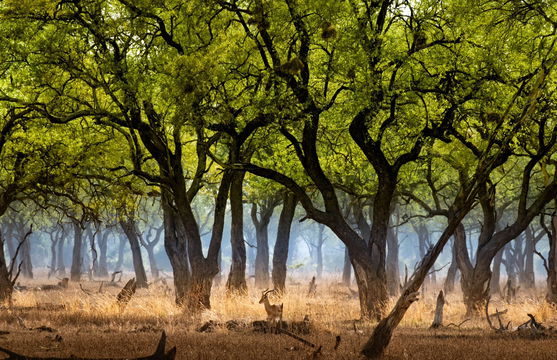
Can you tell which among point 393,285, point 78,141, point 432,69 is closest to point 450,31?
point 432,69

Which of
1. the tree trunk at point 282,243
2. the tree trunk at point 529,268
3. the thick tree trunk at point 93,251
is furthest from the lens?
the tree trunk at point 529,268

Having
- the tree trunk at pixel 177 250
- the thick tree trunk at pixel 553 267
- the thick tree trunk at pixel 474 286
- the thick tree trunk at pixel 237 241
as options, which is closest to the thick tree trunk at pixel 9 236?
the thick tree trunk at pixel 237 241

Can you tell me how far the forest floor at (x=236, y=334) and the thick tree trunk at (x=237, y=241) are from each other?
3.87m

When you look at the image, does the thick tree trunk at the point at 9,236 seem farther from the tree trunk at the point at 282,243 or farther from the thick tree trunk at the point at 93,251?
the tree trunk at the point at 282,243

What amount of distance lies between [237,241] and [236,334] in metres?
12.9

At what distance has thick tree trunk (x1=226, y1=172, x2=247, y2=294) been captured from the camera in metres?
26.0

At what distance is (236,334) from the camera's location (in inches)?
596

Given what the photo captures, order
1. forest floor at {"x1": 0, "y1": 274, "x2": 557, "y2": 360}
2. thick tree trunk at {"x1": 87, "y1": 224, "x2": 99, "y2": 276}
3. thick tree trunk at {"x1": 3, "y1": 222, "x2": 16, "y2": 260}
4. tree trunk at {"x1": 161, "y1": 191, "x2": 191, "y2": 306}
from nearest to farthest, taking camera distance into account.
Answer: forest floor at {"x1": 0, "y1": 274, "x2": 557, "y2": 360}, tree trunk at {"x1": 161, "y1": 191, "x2": 191, "y2": 306}, thick tree trunk at {"x1": 87, "y1": 224, "x2": 99, "y2": 276}, thick tree trunk at {"x1": 3, "y1": 222, "x2": 16, "y2": 260}

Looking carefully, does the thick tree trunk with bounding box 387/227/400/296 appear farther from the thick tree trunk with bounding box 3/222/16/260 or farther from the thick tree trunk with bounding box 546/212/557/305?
the thick tree trunk with bounding box 3/222/16/260

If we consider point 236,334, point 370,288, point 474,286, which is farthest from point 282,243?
point 236,334

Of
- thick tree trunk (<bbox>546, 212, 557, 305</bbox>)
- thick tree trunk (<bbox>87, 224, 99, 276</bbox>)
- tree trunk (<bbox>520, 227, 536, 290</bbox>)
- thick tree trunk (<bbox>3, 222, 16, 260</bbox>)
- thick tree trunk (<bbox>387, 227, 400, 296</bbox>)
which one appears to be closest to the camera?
thick tree trunk (<bbox>546, 212, 557, 305</bbox>)

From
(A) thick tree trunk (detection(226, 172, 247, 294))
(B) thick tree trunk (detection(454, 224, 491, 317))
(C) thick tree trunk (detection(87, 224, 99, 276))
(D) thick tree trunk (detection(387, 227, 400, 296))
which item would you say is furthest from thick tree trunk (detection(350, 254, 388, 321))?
(D) thick tree trunk (detection(387, 227, 400, 296))

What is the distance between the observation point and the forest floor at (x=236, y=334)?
11789mm

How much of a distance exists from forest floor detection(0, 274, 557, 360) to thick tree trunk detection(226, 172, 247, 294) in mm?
3866
